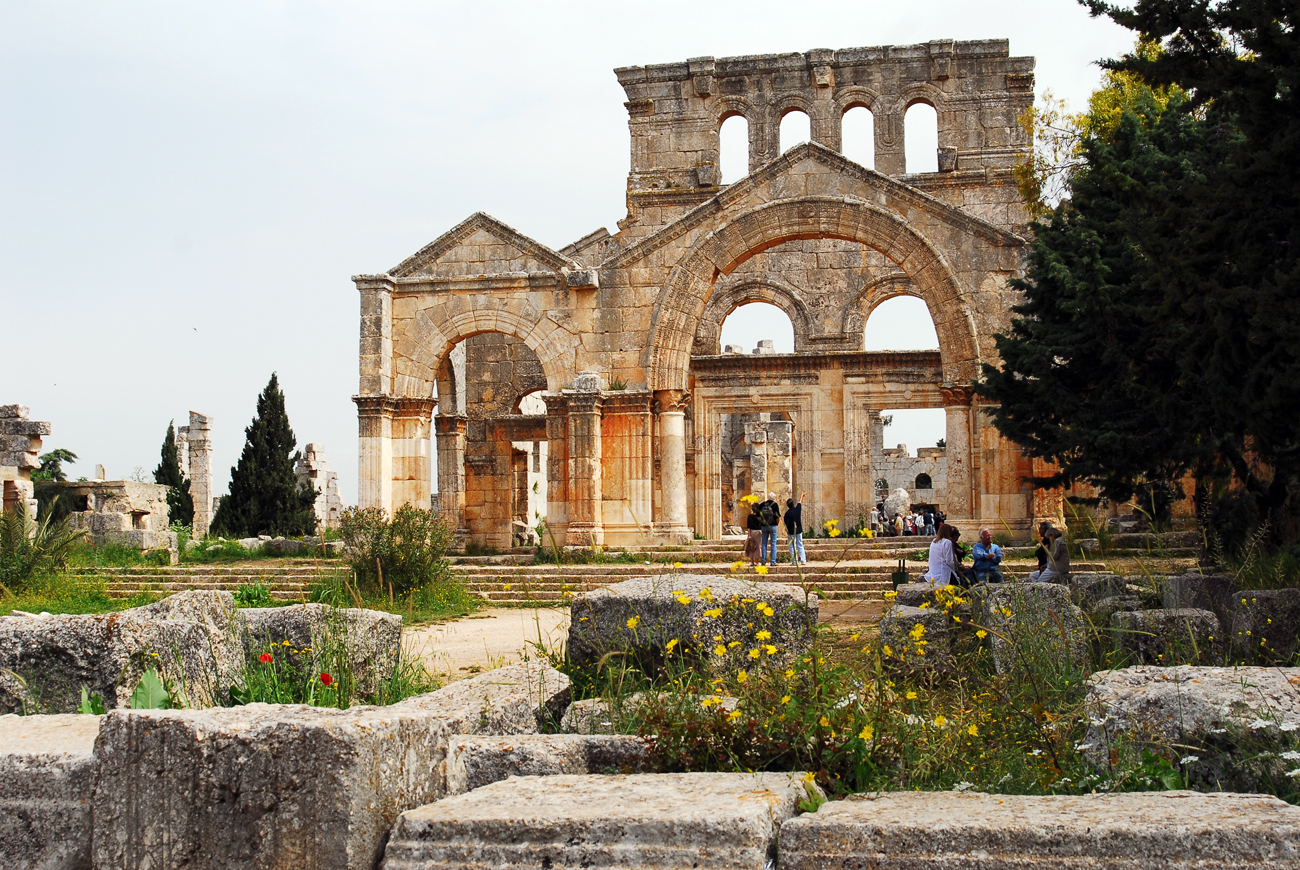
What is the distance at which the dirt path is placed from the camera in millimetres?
7637

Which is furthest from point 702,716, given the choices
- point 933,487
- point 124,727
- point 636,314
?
point 933,487

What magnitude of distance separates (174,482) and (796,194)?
87.7 feet

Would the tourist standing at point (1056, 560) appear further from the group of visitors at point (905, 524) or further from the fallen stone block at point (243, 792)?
the group of visitors at point (905, 524)

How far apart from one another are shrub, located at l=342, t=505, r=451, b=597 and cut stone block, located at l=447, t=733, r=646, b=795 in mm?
9687

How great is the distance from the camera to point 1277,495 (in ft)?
36.6

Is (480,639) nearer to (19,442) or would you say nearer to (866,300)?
(866,300)

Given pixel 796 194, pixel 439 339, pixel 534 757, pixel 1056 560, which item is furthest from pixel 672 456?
pixel 534 757

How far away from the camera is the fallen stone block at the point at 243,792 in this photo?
283 centimetres

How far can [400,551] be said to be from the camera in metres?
13.6

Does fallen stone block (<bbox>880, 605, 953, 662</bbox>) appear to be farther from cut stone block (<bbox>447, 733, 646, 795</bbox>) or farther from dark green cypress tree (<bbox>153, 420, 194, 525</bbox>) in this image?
dark green cypress tree (<bbox>153, 420, 194, 525</bbox>)

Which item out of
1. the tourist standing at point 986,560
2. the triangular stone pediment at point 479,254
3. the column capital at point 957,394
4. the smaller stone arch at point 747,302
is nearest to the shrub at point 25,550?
the triangular stone pediment at point 479,254

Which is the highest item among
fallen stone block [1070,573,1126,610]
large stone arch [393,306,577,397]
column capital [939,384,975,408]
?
large stone arch [393,306,577,397]

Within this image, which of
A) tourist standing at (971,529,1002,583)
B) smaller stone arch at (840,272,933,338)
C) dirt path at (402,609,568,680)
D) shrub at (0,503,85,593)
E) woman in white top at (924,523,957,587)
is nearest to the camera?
dirt path at (402,609,568,680)

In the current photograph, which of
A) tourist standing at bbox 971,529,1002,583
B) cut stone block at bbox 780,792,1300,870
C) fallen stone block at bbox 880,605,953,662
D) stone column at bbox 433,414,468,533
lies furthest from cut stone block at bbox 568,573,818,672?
stone column at bbox 433,414,468,533
